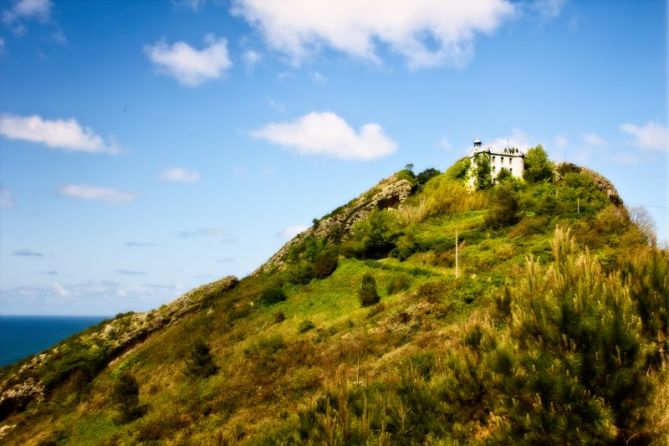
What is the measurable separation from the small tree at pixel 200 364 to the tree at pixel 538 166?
160 feet

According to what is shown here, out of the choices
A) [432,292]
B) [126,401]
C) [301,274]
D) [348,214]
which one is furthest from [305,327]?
[348,214]

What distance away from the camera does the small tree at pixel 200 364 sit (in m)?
29.7

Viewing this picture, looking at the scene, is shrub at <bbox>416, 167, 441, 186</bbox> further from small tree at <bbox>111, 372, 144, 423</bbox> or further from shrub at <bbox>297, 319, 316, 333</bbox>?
small tree at <bbox>111, 372, 144, 423</bbox>

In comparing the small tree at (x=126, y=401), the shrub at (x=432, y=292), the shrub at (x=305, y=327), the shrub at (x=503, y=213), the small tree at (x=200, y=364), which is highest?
the shrub at (x=503, y=213)

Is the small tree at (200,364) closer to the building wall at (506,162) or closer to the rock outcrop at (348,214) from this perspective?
the rock outcrop at (348,214)

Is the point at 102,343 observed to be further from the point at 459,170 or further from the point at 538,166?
the point at 538,166

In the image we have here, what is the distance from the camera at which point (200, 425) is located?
21297 mm

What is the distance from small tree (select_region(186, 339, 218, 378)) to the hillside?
0.14 m

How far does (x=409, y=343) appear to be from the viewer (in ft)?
73.8

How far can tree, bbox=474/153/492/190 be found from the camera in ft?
205

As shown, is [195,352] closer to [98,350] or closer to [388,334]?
[388,334]

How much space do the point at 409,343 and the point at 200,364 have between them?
15.4 meters

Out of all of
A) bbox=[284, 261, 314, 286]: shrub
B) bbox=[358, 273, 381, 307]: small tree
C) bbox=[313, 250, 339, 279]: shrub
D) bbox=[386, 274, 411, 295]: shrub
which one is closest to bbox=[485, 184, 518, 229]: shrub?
bbox=[386, 274, 411, 295]: shrub

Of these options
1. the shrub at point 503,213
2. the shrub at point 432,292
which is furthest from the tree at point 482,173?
the shrub at point 432,292
